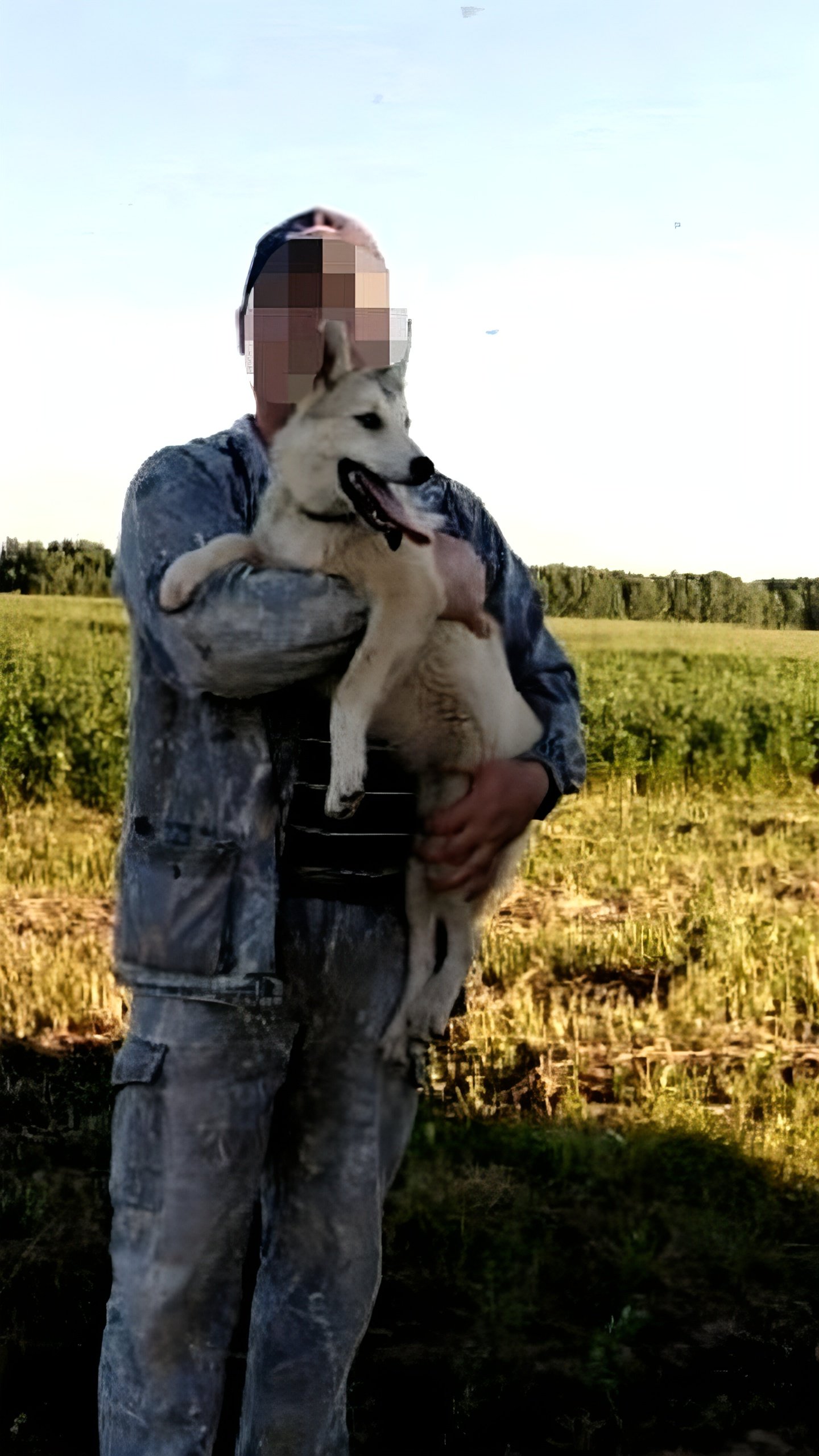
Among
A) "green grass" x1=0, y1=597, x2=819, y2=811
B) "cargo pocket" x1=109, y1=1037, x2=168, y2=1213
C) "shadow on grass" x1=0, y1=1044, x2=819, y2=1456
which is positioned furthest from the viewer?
"green grass" x1=0, y1=597, x2=819, y2=811

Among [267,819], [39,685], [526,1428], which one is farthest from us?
[39,685]

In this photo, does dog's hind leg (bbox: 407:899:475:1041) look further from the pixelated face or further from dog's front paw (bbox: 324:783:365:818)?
the pixelated face

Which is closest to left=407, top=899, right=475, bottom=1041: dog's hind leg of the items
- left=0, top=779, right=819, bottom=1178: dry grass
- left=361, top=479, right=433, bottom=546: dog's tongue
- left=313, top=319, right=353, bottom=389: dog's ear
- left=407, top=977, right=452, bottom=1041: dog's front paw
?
left=407, top=977, right=452, bottom=1041: dog's front paw

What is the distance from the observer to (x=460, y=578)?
9.00 feet

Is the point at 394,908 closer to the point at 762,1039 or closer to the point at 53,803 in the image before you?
the point at 762,1039

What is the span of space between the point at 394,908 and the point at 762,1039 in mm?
4562

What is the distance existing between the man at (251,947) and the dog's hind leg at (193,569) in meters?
0.02

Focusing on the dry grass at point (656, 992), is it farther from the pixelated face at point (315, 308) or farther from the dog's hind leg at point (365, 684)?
the pixelated face at point (315, 308)

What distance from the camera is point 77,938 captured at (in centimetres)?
805

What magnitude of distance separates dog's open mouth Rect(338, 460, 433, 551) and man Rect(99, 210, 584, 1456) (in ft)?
0.37

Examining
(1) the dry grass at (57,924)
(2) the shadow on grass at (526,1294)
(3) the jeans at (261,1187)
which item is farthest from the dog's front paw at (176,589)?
(1) the dry grass at (57,924)

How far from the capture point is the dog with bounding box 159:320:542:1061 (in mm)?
2492

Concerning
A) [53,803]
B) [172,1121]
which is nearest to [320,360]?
[172,1121]

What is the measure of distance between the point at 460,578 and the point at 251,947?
0.68 m
